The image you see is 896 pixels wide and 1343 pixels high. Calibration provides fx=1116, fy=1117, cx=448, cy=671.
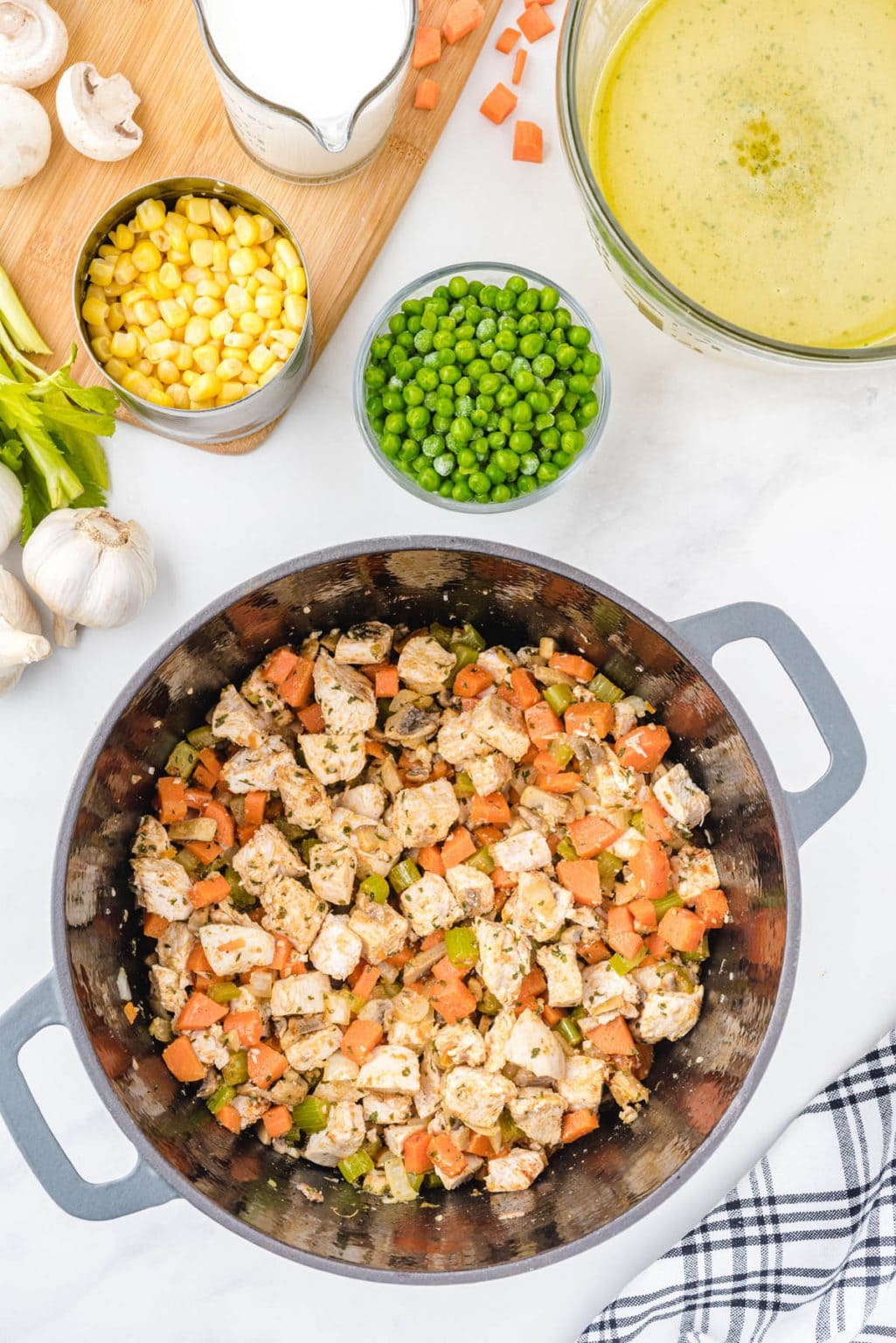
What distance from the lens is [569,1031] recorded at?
242cm

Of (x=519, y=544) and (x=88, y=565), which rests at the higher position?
(x=519, y=544)

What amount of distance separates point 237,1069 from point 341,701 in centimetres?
82

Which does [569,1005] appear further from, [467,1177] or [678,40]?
[678,40]

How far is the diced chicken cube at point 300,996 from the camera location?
238 centimetres

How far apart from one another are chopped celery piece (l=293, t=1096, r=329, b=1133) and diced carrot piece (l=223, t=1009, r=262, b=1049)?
0.16m

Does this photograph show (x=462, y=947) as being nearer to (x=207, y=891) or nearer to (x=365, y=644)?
(x=207, y=891)

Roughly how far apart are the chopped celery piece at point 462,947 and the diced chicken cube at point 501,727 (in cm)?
40

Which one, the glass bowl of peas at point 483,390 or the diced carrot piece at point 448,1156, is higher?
the glass bowl of peas at point 483,390

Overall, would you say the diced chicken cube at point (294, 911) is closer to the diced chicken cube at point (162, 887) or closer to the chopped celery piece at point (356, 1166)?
the diced chicken cube at point (162, 887)

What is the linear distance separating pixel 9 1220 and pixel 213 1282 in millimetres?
515

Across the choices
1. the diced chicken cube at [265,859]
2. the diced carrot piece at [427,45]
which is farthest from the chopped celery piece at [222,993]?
the diced carrot piece at [427,45]

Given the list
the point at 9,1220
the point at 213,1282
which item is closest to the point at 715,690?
the point at 213,1282

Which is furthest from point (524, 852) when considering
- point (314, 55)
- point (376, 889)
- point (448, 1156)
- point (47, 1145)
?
point (314, 55)

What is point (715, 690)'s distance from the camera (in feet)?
6.78
